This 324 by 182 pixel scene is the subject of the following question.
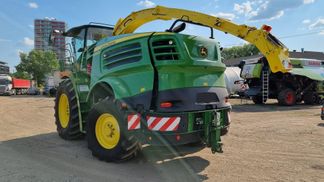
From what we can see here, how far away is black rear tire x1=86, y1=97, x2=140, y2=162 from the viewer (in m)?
5.40

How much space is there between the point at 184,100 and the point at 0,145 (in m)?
4.56

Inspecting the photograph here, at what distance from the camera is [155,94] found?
5293 millimetres

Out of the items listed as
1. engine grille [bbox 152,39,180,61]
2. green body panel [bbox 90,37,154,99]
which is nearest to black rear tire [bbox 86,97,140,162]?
green body panel [bbox 90,37,154,99]

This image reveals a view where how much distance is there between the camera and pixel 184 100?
17.4ft

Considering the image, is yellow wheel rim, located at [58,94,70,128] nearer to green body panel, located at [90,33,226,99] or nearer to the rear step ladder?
green body panel, located at [90,33,226,99]

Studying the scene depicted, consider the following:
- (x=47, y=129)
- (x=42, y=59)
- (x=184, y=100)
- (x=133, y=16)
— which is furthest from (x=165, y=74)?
(x=42, y=59)

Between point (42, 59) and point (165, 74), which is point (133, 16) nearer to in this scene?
point (165, 74)

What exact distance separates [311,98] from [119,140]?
15.3 metres

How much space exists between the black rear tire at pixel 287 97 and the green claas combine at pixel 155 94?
39.5 feet

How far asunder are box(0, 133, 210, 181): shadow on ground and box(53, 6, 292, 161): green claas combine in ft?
1.03

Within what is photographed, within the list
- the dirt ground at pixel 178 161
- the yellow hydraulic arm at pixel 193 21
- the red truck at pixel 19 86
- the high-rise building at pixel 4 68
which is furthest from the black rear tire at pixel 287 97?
the high-rise building at pixel 4 68

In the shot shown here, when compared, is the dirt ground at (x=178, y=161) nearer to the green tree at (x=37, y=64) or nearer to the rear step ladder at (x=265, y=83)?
the rear step ladder at (x=265, y=83)

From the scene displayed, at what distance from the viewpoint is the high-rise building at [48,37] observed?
8312 mm

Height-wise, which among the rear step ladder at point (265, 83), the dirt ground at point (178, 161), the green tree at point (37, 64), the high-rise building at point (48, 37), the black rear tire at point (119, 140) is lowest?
the dirt ground at point (178, 161)
